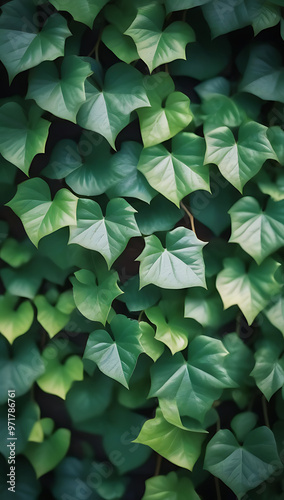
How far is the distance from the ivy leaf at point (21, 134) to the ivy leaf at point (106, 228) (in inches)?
6.2

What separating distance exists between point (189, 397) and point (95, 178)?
58 cm

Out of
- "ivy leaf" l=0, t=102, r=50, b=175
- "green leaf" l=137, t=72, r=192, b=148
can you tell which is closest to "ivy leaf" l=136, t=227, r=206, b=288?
"green leaf" l=137, t=72, r=192, b=148

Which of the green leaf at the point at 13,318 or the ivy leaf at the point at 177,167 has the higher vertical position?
the ivy leaf at the point at 177,167

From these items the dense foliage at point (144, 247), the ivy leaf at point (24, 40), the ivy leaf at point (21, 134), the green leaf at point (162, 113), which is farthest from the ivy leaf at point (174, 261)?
the ivy leaf at point (24, 40)

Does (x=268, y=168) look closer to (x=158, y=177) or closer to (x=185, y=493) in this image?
(x=158, y=177)

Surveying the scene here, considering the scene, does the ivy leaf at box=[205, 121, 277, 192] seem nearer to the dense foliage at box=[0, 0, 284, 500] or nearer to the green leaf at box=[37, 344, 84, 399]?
the dense foliage at box=[0, 0, 284, 500]

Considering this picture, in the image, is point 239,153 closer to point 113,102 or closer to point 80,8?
point 113,102

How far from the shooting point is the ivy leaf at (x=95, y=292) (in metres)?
1.02

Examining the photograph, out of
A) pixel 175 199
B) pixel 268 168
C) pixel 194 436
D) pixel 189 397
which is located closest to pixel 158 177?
pixel 175 199

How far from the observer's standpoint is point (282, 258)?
1096mm

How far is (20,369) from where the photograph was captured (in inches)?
44.3

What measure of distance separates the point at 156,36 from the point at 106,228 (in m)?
0.44

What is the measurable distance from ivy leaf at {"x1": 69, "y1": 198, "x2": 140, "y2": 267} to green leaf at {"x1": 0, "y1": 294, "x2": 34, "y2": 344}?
0.27m

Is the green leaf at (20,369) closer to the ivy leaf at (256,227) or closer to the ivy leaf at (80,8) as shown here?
the ivy leaf at (256,227)
